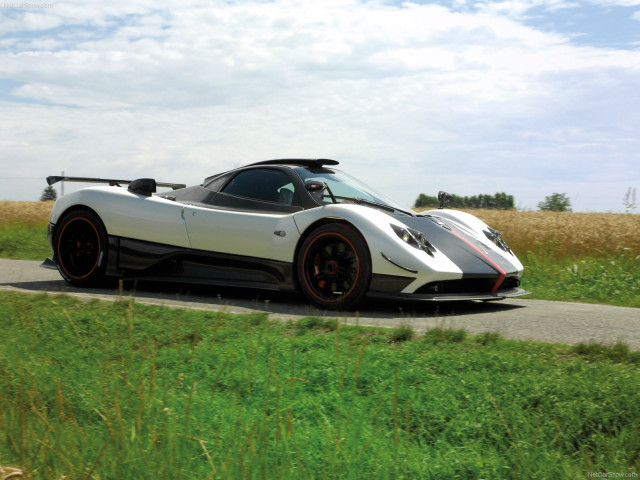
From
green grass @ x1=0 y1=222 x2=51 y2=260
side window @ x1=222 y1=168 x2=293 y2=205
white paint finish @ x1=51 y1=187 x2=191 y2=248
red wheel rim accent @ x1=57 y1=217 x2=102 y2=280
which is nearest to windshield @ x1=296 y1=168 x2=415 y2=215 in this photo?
side window @ x1=222 y1=168 x2=293 y2=205

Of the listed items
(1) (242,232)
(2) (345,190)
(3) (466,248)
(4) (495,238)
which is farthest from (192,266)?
(4) (495,238)

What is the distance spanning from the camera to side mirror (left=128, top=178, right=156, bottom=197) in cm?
746

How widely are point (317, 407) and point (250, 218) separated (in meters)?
3.74

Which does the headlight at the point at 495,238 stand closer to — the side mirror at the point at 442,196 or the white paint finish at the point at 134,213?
the side mirror at the point at 442,196

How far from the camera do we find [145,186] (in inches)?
294

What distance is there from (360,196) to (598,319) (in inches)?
96.7

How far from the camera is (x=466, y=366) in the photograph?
3.98 metres

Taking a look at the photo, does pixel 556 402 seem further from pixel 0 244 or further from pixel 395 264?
pixel 0 244

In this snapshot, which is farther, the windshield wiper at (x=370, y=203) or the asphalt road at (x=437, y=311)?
the windshield wiper at (x=370, y=203)

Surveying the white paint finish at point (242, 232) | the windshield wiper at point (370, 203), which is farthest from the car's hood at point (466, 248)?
the white paint finish at point (242, 232)

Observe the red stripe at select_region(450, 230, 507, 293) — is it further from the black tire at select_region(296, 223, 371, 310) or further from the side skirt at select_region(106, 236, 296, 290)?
the side skirt at select_region(106, 236, 296, 290)

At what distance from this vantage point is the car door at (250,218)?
6523mm

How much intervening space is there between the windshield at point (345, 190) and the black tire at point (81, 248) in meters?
2.34

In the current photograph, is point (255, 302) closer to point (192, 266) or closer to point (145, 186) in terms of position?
point (192, 266)
